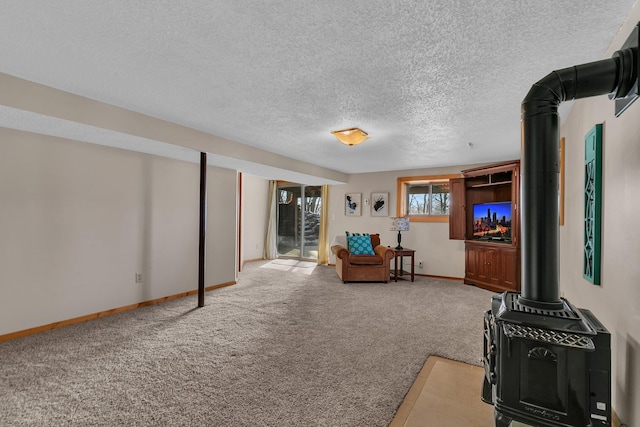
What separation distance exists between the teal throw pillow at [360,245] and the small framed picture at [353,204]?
1357 mm

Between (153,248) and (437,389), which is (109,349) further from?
(437,389)

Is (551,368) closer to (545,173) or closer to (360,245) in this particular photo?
(545,173)

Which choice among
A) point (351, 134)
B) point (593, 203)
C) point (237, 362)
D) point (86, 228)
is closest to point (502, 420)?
point (593, 203)

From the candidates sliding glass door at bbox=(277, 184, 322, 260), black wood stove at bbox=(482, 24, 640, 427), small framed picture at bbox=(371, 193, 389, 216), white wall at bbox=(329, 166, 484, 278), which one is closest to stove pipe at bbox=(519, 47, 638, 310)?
black wood stove at bbox=(482, 24, 640, 427)

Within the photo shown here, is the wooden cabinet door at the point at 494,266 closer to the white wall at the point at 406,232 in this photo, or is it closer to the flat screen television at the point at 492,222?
the flat screen television at the point at 492,222

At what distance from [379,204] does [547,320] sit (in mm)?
5544

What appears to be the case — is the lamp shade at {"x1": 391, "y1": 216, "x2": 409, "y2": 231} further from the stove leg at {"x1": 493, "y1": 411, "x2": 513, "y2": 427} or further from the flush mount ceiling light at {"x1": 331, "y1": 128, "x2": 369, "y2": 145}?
the stove leg at {"x1": 493, "y1": 411, "x2": 513, "y2": 427}

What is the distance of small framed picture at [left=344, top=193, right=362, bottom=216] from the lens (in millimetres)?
7164

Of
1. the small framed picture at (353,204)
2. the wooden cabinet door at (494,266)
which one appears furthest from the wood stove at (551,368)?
the small framed picture at (353,204)

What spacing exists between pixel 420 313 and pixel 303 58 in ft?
10.8

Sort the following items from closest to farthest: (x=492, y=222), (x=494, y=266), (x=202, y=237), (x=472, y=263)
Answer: (x=202, y=237) < (x=494, y=266) < (x=492, y=222) < (x=472, y=263)

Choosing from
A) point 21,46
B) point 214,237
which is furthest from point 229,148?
point 21,46

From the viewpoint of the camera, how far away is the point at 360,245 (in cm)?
584

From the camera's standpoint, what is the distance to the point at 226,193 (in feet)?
16.9
